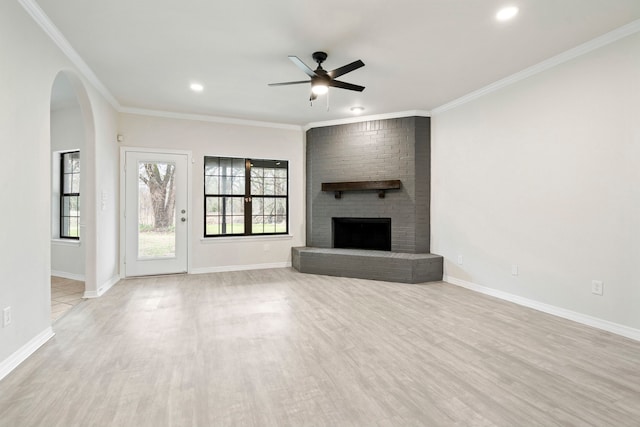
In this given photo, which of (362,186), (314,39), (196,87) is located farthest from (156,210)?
(314,39)

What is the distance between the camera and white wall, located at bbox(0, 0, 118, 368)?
2.14 meters

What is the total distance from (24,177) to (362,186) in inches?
165

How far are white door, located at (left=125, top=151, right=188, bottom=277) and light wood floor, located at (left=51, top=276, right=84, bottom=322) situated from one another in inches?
28.2

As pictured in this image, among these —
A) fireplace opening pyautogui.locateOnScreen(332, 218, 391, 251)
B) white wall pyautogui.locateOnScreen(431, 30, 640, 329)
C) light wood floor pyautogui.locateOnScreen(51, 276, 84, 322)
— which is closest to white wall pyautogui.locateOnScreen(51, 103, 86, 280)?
light wood floor pyautogui.locateOnScreen(51, 276, 84, 322)

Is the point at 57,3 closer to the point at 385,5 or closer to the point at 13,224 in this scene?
the point at 13,224

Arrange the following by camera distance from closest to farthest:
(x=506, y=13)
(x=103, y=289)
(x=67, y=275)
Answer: (x=506, y=13)
(x=103, y=289)
(x=67, y=275)

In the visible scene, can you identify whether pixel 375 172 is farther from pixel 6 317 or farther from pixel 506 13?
pixel 6 317

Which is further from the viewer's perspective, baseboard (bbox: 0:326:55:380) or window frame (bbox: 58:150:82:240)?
window frame (bbox: 58:150:82:240)

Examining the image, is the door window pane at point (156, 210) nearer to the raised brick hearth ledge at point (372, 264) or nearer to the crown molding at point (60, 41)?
the crown molding at point (60, 41)

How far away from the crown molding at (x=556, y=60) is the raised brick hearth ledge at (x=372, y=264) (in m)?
2.41

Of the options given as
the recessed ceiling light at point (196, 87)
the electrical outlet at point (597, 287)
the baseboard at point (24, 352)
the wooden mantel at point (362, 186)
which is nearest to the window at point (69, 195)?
the recessed ceiling light at point (196, 87)

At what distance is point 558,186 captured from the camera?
3344 mm

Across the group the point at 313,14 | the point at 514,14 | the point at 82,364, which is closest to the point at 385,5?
the point at 313,14

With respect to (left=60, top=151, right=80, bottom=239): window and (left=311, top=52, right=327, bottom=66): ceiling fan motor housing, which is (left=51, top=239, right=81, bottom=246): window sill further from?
(left=311, top=52, right=327, bottom=66): ceiling fan motor housing
